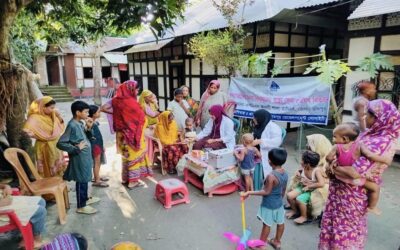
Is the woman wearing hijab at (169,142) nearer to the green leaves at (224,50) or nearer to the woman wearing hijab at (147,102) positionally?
the woman wearing hijab at (147,102)

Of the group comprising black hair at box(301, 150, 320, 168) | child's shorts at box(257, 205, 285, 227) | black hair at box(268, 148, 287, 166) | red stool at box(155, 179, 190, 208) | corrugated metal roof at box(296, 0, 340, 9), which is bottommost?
red stool at box(155, 179, 190, 208)

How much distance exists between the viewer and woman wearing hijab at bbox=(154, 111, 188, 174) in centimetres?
498

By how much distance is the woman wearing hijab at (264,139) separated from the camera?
3.92m

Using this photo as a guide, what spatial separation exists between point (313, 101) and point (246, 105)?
159cm

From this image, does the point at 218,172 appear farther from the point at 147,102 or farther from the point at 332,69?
the point at 332,69

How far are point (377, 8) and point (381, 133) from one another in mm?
3735

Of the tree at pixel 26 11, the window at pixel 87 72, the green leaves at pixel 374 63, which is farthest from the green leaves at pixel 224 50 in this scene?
the window at pixel 87 72

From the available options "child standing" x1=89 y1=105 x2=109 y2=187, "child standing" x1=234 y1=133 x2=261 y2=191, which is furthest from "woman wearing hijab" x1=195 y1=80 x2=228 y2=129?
"child standing" x1=89 y1=105 x2=109 y2=187

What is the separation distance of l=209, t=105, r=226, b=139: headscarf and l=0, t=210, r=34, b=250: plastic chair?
2982 millimetres

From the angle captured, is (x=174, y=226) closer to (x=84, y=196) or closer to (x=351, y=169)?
(x=84, y=196)

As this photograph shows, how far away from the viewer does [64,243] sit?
5.61 feet

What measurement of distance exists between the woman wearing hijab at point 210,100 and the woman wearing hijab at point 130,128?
151 cm

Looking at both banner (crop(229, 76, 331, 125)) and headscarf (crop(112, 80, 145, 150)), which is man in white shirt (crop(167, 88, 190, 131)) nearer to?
headscarf (crop(112, 80, 145, 150))

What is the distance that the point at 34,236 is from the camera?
2787mm
